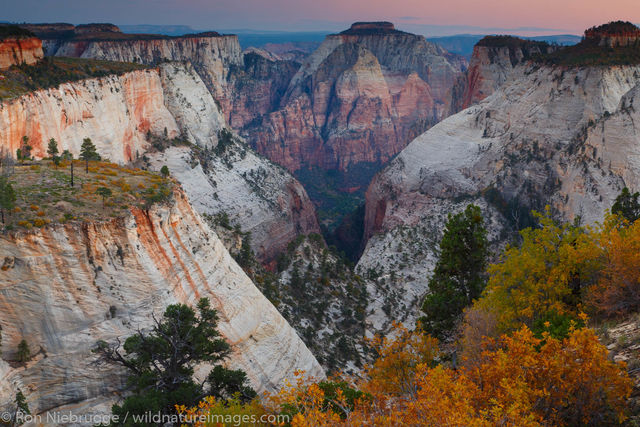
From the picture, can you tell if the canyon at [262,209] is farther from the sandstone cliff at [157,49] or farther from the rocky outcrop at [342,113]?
the rocky outcrop at [342,113]

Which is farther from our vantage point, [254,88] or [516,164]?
[254,88]

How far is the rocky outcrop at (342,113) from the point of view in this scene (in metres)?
166

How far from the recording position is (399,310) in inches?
2040

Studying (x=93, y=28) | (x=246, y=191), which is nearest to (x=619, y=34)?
(x=246, y=191)

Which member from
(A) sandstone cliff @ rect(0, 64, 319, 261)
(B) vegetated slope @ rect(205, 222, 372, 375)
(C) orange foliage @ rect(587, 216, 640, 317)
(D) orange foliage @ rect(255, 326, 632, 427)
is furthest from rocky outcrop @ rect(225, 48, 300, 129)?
(D) orange foliage @ rect(255, 326, 632, 427)

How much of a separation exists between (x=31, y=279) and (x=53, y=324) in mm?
2157

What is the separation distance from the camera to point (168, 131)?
66938 mm

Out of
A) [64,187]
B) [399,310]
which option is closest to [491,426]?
[64,187]

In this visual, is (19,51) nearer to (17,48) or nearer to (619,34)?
(17,48)

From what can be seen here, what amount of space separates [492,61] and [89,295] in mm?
101139

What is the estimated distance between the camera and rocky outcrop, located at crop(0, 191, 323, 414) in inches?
816

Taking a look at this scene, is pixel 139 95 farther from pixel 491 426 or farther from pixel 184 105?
pixel 491 426

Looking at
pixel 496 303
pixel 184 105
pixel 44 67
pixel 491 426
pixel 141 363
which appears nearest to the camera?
pixel 491 426

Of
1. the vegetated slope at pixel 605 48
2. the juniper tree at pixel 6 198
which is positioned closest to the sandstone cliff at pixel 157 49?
the vegetated slope at pixel 605 48
